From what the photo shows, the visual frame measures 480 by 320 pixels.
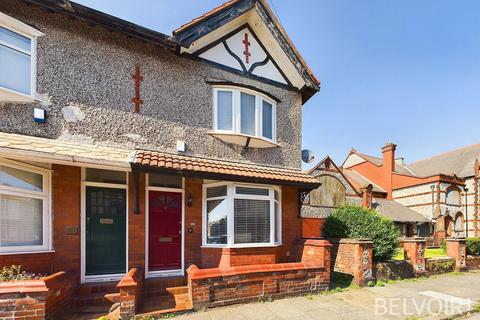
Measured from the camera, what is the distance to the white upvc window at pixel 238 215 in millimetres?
7285

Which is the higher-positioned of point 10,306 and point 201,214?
point 201,214

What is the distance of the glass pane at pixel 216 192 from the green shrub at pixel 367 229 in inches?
170

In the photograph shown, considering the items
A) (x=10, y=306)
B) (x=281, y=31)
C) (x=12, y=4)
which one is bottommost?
(x=10, y=306)

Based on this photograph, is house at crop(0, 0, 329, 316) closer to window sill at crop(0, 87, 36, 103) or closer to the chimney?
window sill at crop(0, 87, 36, 103)

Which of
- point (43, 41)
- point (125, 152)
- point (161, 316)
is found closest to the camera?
point (161, 316)

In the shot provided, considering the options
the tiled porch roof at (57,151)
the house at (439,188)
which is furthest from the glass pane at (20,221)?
the house at (439,188)

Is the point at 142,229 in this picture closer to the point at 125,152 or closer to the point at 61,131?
the point at 125,152

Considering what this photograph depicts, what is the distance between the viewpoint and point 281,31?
9070 millimetres

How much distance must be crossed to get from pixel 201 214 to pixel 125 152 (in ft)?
8.41

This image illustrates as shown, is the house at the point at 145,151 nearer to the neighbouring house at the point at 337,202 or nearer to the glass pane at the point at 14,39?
the glass pane at the point at 14,39

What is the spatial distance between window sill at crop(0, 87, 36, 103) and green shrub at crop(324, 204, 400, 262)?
9.16 meters

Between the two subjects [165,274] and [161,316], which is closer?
[161,316]

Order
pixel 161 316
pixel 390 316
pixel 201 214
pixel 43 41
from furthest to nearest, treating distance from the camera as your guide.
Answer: pixel 201 214
pixel 43 41
pixel 390 316
pixel 161 316

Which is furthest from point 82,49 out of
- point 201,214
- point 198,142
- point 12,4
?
point 201,214
